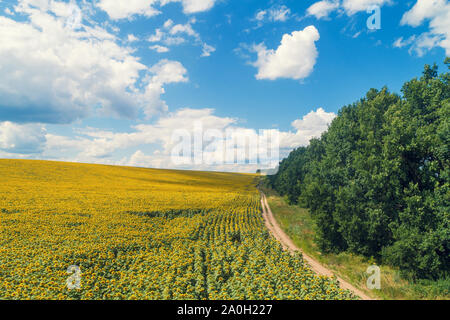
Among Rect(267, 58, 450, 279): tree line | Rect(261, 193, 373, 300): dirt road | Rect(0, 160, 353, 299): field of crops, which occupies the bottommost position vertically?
Rect(261, 193, 373, 300): dirt road

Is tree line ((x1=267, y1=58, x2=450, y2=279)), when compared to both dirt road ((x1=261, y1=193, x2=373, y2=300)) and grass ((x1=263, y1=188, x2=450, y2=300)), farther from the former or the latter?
dirt road ((x1=261, y1=193, x2=373, y2=300))

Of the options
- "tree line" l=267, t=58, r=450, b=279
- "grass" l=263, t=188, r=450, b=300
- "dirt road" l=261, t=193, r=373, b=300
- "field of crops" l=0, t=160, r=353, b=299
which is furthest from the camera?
"tree line" l=267, t=58, r=450, b=279

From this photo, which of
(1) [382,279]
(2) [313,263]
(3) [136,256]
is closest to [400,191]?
(1) [382,279]

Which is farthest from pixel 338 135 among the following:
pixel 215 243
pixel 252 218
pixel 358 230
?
pixel 215 243

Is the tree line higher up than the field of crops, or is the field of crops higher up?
the tree line

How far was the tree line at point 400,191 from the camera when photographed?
1334 cm

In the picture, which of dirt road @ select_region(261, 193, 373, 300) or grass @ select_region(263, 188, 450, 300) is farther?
dirt road @ select_region(261, 193, 373, 300)

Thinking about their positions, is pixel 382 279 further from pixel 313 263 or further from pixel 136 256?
pixel 136 256

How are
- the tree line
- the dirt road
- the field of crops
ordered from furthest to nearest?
1. the tree line
2. the dirt road
3. the field of crops

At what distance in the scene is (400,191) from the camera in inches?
618

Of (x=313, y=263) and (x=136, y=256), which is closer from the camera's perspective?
(x=136, y=256)

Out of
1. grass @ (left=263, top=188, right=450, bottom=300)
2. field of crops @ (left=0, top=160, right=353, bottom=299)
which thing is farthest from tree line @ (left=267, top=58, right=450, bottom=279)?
field of crops @ (left=0, top=160, right=353, bottom=299)

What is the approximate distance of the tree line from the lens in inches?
525

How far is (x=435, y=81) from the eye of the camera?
17875mm
